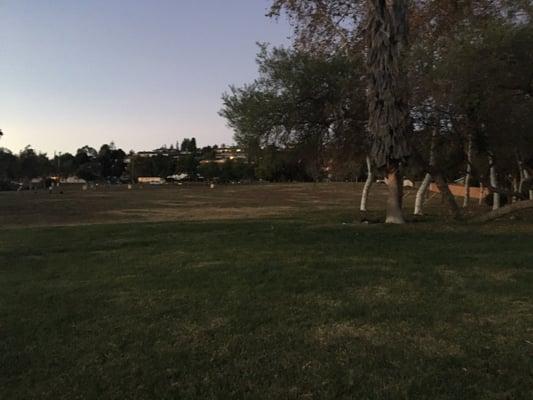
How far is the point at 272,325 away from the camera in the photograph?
18.5 feet

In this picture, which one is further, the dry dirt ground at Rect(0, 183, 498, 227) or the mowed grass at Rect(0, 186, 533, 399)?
the dry dirt ground at Rect(0, 183, 498, 227)

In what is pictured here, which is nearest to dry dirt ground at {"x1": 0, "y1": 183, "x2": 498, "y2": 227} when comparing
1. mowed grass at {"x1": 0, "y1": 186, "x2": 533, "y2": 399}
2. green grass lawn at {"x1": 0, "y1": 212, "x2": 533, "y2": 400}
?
mowed grass at {"x1": 0, "y1": 186, "x2": 533, "y2": 399}

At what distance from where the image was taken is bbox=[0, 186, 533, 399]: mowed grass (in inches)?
166

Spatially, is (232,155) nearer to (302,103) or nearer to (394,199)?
(302,103)

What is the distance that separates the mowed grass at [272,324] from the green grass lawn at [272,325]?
20 millimetres

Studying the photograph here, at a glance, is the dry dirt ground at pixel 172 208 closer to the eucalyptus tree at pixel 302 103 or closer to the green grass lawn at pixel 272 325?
the eucalyptus tree at pixel 302 103

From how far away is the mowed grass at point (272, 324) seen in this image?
4223mm

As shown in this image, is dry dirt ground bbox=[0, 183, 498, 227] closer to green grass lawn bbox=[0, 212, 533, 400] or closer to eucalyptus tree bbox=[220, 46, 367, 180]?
eucalyptus tree bbox=[220, 46, 367, 180]

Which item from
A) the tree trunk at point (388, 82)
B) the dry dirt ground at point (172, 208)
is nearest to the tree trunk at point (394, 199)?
the tree trunk at point (388, 82)

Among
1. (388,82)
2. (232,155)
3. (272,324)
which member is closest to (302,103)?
(388,82)

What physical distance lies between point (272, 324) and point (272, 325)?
3cm

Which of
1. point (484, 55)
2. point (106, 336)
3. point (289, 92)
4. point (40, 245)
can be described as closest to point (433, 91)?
point (484, 55)

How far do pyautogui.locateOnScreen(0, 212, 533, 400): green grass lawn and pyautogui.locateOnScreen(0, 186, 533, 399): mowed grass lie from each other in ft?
0.06

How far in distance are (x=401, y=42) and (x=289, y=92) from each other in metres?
4.80
